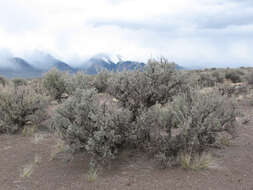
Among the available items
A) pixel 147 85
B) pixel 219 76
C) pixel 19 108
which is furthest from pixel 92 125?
pixel 219 76

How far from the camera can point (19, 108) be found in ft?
30.2

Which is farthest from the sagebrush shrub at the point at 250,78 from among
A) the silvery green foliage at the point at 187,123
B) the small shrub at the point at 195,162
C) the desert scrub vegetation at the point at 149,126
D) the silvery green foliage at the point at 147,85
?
the small shrub at the point at 195,162

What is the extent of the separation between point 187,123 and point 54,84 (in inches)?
479

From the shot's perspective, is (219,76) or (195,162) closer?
(195,162)

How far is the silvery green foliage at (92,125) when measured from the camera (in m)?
5.73

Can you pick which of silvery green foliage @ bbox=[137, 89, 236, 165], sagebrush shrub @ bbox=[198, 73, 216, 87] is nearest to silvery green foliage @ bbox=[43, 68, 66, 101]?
silvery green foliage @ bbox=[137, 89, 236, 165]

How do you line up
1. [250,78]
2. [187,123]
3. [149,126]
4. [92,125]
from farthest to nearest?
[250,78], [149,126], [92,125], [187,123]

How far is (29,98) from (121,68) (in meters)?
3.99

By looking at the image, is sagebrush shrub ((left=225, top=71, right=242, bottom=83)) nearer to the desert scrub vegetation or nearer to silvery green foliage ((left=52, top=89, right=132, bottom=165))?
the desert scrub vegetation

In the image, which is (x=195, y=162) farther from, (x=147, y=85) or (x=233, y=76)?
(x=233, y=76)

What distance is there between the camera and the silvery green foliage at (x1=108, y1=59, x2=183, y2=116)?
280 inches

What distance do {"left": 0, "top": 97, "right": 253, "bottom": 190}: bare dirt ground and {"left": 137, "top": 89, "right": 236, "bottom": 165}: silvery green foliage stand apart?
1.62ft

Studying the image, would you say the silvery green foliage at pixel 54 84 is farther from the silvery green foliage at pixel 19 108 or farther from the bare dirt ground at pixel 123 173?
the bare dirt ground at pixel 123 173

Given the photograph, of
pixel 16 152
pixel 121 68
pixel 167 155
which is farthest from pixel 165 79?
pixel 16 152
